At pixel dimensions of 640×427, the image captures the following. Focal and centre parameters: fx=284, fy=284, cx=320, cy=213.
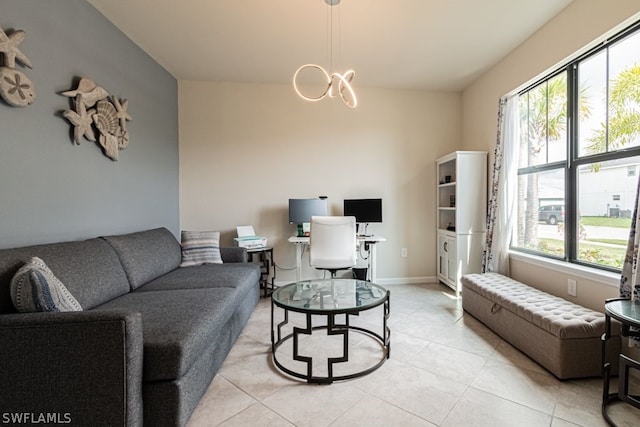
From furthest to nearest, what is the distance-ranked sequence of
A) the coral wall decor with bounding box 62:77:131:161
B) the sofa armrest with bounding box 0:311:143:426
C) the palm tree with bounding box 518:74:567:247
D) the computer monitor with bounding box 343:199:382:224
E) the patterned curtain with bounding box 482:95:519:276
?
the computer monitor with bounding box 343:199:382:224, the patterned curtain with bounding box 482:95:519:276, the palm tree with bounding box 518:74:567:247, the coral wall decor with bounding box 62:77:131:161, the sofa armrest with bounding box 0:311:143:426

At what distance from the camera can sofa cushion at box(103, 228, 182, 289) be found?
7.28ft

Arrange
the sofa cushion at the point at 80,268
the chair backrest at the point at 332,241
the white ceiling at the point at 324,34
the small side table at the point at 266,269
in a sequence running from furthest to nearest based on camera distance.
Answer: the small side table at the point at 266,269 < the chair backrest at the point at 332,241 < the white ceiling at the point at 324,34 < the sofa cushion at the point at 80,268

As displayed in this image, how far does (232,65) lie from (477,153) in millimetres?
3192

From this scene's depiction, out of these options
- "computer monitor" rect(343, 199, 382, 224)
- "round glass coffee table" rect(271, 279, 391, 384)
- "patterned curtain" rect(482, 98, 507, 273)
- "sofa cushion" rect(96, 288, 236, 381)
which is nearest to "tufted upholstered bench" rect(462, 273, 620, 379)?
"patterned curtain" rect(482, 98, 507, 273)

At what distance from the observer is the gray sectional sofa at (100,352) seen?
1.17 metres

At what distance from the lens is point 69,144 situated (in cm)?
208

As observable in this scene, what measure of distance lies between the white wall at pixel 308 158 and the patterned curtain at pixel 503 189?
957 mm

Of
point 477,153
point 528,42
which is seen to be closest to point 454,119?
point 477,153

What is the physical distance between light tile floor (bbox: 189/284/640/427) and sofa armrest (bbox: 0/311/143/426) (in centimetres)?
52

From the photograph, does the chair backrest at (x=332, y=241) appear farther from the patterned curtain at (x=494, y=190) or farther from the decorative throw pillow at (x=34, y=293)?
the decorative throw pillow at (x=34, y=293)

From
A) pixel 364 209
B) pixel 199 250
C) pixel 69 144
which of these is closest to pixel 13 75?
pixel 69 144

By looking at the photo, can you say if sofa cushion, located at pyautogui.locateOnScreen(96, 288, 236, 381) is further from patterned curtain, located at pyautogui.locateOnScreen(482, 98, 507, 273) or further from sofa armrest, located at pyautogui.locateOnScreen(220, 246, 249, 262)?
patterned curtain, located at pyautogui.locateOnScreen(482, 98, 507, 273)

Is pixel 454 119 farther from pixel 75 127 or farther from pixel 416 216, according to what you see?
pixel 75 127

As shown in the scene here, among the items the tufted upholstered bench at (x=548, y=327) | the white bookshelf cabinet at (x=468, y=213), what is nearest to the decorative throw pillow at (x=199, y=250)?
the tufted upholstered bench at (x=548, y=327)
